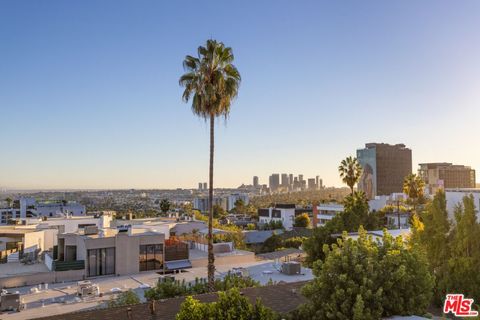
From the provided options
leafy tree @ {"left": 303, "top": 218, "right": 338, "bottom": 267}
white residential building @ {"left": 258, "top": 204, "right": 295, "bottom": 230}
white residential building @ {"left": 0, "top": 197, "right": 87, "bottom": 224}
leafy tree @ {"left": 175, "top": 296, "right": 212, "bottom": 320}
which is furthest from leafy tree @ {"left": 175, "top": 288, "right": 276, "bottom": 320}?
white residential building @ {"left": 0, "top": 197, "right": 87, "bottom": 224}

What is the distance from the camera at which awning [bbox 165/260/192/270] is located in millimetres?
35500

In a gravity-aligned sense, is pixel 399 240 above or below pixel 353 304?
above

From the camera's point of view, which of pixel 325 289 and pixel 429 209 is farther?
pixel 429 209

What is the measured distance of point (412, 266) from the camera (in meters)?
17.0

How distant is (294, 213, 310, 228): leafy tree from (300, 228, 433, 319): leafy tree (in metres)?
78.9

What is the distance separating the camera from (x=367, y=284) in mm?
15484

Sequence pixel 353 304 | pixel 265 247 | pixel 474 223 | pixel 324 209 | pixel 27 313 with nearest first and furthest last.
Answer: pixel 353 304 < pixel 27 313 < pixel 474 223 < pixel 265 247 < pixel 324 209

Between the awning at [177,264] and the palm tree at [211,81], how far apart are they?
1002cm

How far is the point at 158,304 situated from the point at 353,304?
313 inches

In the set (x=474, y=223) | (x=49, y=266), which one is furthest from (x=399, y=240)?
(x=49, y=266)

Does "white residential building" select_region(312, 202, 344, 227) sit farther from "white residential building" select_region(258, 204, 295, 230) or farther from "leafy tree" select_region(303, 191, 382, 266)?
"leafy tree" select_region(303, 191, 382, 266)

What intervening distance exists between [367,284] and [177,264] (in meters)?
23.3

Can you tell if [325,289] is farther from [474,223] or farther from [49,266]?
[49,266]

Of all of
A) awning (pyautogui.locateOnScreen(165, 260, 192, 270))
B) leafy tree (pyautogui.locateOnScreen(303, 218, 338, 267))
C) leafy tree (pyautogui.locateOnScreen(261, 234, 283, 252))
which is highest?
leafy tree (pyautogui.locateOnScreen(303, 218, 338, 267))
